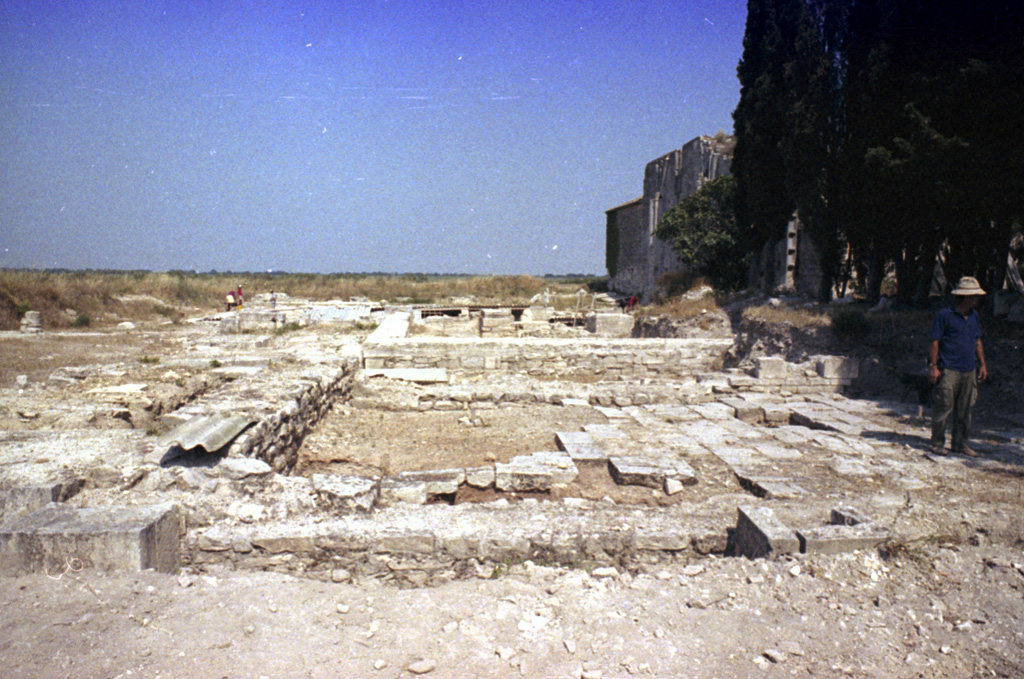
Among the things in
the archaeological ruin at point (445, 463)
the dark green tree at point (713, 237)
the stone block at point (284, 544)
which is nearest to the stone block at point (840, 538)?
the archaeological ruin at point (445, 463)

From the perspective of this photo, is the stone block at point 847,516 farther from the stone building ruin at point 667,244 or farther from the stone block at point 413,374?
the stone building ruin at point 667,244

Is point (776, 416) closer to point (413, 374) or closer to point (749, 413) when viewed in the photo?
point (749, 413)

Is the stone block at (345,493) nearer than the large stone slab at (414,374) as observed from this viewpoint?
Yes

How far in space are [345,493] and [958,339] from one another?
520 centimetres

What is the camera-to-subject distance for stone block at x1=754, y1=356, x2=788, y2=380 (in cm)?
838

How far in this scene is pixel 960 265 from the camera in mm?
11531

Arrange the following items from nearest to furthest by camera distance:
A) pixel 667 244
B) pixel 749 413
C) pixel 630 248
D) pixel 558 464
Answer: pixel 558 464 → pixel 749 413 → pixel 667 244 → pixel 630 248

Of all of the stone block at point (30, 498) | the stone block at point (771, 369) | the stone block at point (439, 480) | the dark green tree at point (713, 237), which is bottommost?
the stone block at point (439, 480)

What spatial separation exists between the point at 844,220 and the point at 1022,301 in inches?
220

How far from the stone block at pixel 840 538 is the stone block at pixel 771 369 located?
5195mm

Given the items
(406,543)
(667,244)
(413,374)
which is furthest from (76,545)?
(667,244)

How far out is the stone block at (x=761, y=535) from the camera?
3.28m

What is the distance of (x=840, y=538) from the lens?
10.8 feet

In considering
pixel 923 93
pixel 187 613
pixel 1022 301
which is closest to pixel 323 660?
pixel 187 613
